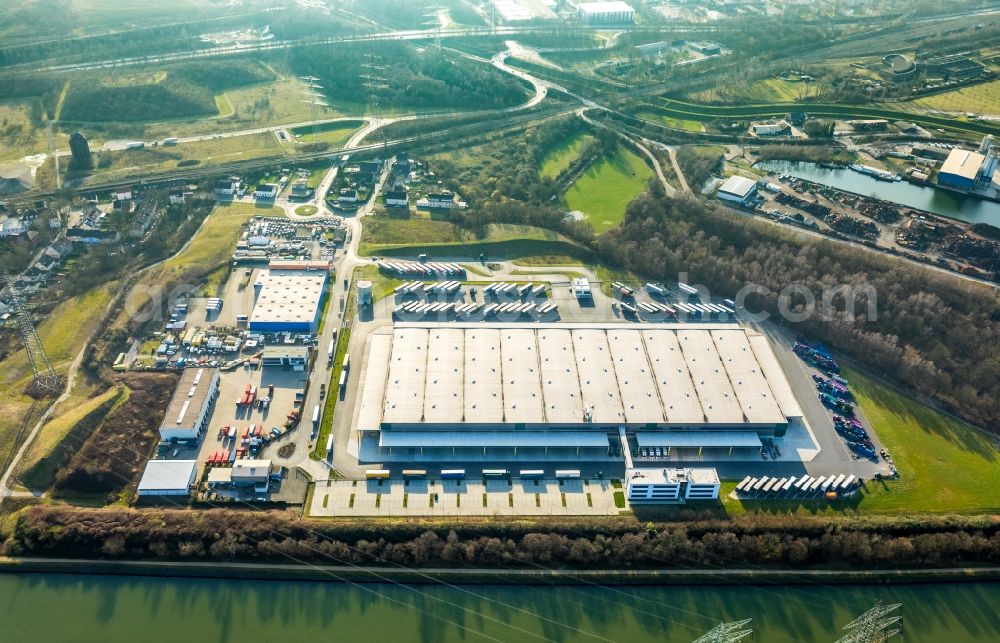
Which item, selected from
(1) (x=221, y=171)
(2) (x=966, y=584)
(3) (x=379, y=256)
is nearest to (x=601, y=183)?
(3) (x=379, y=256)

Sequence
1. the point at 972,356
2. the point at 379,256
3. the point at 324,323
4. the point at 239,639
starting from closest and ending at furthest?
the point at 239,639
the point at 972,356
the point at 324,323
the point at 379,256

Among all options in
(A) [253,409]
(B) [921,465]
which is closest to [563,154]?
(A) [253,409]

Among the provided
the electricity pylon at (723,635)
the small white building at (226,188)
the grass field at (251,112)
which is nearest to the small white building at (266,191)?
the small white building at (226,188)

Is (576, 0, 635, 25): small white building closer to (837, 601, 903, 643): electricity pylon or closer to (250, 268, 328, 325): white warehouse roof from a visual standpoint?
(250, 268, 328, 325): white warehouse roof

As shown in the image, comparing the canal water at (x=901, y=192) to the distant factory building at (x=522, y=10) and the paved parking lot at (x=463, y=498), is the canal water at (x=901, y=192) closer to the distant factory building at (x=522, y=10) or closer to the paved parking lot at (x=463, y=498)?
the paved parking lot at (x=463, y=498)

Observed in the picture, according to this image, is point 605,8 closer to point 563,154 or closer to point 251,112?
point 563,154

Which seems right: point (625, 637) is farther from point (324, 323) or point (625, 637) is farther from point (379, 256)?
point (379, 256)
